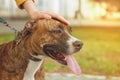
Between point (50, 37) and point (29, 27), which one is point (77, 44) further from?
point (29, 27)

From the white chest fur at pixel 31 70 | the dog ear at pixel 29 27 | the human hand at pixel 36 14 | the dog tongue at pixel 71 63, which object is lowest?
the white chest fur at pixel 31 70

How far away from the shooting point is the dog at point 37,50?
5.61 metres

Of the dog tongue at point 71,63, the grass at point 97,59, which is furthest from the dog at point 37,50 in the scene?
the grass at point 97,59

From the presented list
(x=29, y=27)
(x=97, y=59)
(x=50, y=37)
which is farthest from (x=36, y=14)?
(x=97, y=59)

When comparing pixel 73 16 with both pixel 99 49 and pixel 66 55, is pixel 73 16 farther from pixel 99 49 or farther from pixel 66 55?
pixel 66 55

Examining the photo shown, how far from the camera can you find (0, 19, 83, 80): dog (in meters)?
5.61

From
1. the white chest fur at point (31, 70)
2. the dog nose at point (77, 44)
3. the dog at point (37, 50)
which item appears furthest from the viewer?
the white chest fur at point (31, 70)

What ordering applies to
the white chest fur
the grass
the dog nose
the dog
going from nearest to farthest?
the dog nose
the dog
the white chest fur
the grass

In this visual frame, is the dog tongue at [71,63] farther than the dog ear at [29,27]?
No

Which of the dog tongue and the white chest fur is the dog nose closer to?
the dog tongue

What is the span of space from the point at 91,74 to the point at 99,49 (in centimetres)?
406

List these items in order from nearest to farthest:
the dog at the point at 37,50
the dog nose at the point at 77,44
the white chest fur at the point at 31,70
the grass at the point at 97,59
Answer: the dog nose at the point at 77,44, the dog at the point at 37,50, the white chest fur at the point at 31,70, the grass at the point at 97,59

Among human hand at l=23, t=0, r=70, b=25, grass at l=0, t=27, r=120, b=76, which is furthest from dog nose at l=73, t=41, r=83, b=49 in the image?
grass at l=0, t=27, r=120, b=76

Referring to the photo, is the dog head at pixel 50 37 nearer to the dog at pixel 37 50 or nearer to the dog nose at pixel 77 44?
the dog at pixel 37 50
